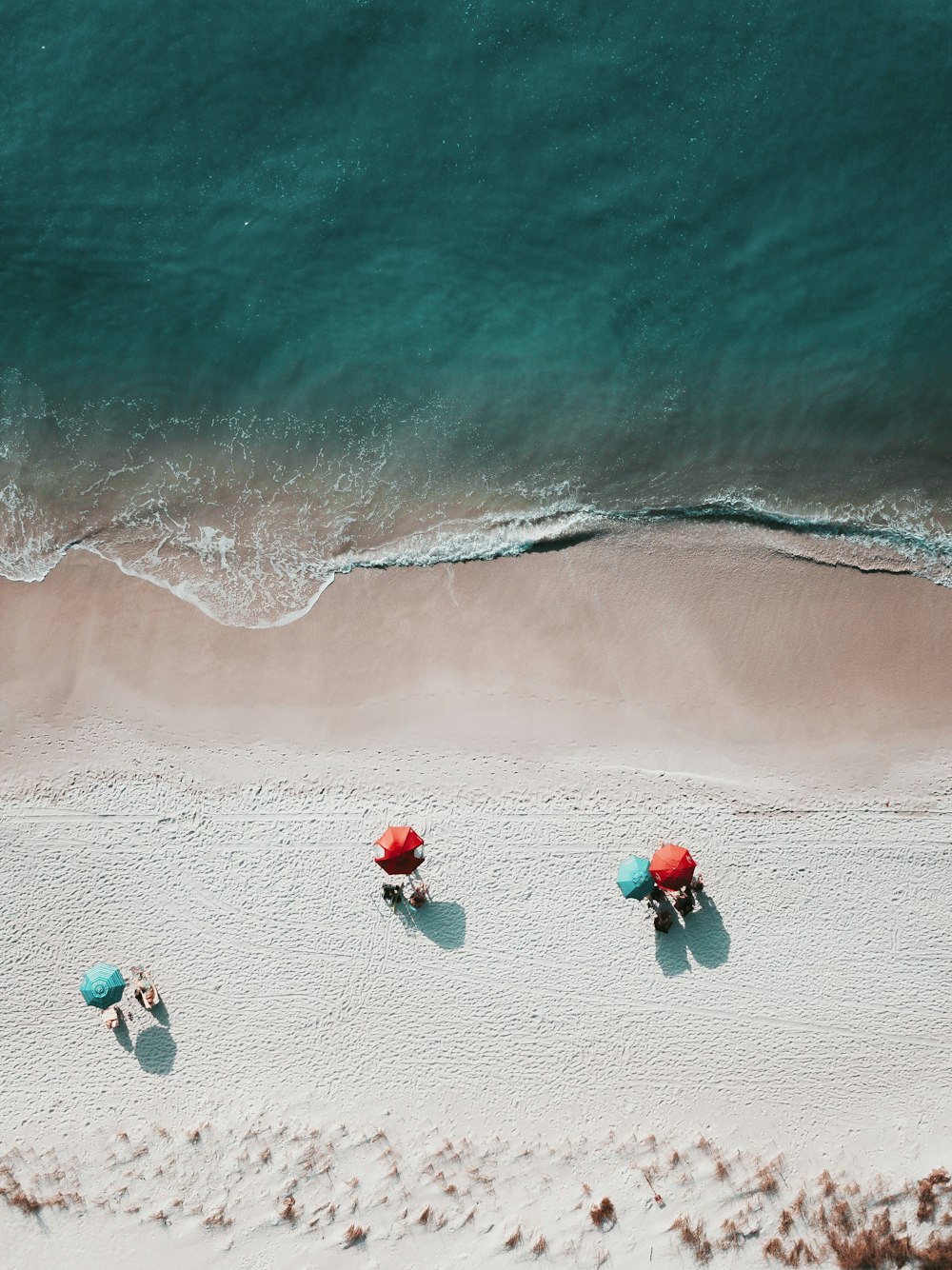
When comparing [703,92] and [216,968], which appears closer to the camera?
[216,968]

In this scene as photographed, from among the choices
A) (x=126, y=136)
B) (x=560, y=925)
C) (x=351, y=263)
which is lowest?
(x=560, y=925)

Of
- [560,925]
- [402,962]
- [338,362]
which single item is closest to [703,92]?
[338,362]

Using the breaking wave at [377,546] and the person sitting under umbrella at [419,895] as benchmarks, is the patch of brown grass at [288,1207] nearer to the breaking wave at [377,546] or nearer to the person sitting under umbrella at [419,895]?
the person sitting under umbrella at [419,895]

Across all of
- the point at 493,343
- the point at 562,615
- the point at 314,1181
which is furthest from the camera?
the point at 493,343

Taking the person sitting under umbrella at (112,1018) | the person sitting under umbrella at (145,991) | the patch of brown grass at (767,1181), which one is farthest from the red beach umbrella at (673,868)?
the person sitting under umbrella at (112,1018)

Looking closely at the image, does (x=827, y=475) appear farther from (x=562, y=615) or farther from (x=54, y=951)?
(x=54, y=951)

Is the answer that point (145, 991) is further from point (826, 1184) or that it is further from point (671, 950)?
point (826, 1184)

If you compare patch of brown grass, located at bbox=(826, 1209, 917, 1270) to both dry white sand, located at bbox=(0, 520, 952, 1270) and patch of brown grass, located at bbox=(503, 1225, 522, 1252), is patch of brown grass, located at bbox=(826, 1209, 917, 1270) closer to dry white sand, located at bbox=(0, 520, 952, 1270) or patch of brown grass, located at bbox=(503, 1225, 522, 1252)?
dry white sand, located at bbox=(0, 520, 952, 1270)
